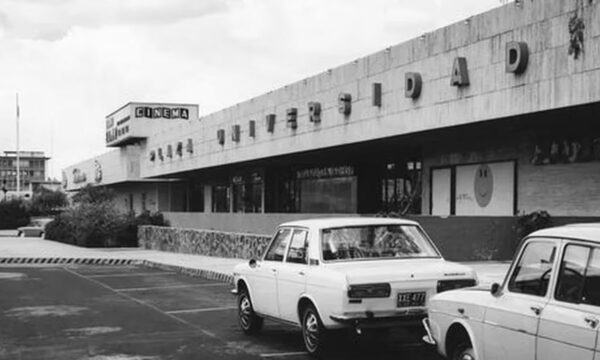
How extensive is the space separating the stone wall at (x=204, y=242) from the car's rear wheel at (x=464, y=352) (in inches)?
660

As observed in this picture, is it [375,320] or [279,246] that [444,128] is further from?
[375,320]

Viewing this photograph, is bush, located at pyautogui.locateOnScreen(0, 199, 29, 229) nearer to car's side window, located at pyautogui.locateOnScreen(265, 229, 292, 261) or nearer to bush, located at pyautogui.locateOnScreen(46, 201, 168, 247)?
bush, located at pyautogui.locateOnScreen(46, 201, 168, 247)

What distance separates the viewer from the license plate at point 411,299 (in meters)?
8.49

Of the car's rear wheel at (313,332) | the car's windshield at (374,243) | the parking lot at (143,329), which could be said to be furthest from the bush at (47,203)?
the car's rear wheel at (313,332)

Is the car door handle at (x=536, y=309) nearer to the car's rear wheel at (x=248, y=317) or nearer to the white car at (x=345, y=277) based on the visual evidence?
the white car at (x=345, y=277)

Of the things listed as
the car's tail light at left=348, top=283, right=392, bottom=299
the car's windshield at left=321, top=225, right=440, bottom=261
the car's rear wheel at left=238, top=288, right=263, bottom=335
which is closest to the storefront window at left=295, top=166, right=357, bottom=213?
the car's rear wheel at left=238, top=288, right=263, bottom=335

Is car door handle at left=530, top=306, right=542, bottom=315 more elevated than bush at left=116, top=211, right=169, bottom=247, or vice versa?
car door handle at left=530, top=306, right=542, bottom=315

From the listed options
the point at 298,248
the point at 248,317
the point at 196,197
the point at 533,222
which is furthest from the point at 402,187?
the point at 196,197

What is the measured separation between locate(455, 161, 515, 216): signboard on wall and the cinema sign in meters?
37.3

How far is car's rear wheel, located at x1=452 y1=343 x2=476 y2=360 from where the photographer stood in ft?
22.6

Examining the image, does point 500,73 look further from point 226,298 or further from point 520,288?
point 520,288

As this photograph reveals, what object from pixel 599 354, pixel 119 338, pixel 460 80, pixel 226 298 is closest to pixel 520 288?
pixel 599 354

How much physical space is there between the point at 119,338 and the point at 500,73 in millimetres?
11347

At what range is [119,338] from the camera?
1071cm
